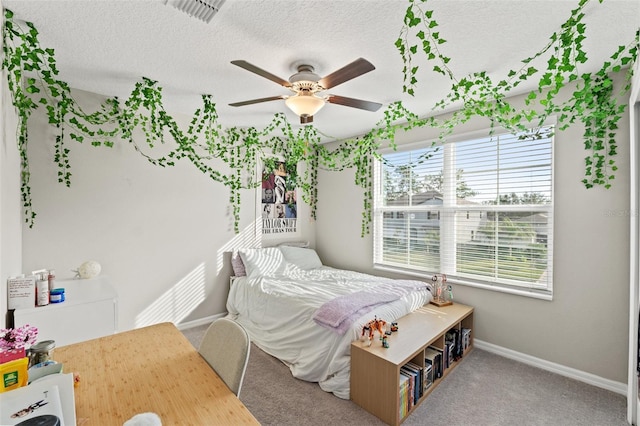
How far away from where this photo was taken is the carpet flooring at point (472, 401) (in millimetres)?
1984

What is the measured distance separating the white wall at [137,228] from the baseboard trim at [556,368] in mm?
2994

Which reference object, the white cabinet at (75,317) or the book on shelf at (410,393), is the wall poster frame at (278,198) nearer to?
the white cabinet at (75,317)

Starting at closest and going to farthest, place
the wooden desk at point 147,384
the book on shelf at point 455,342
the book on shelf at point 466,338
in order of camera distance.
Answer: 1. the wooden desk at point 147,384
2. the book on shelf at point 455,342
3. the book on shelf at point 466,338

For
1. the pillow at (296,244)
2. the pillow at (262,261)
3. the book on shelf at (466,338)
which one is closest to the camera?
the book on shelf at (466,338)

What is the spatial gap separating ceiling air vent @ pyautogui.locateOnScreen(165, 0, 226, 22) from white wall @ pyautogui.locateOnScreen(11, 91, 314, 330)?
181 centimetres

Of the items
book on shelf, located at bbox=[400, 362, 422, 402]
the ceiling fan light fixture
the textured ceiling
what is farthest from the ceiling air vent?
book on shelf, located at bbox=[400, 362, 422, 402]

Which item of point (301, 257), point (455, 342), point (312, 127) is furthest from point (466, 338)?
point (312, 127)

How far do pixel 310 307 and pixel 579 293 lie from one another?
7.25 ft

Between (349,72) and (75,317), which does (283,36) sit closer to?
(349,72)

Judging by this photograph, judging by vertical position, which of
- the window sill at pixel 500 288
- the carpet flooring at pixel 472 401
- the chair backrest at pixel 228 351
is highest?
the chair backrest at pixel 228 351

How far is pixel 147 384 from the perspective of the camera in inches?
45.5

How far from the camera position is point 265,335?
2926 millimetres

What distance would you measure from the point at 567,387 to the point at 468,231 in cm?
147

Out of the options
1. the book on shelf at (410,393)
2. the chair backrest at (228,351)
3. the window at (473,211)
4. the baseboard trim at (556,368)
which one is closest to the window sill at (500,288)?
the window at (473,211)
